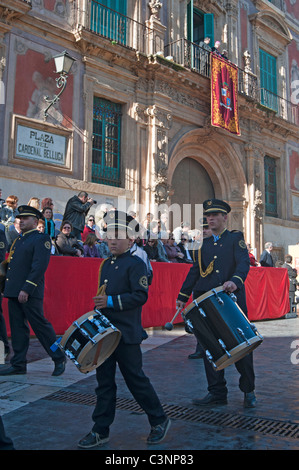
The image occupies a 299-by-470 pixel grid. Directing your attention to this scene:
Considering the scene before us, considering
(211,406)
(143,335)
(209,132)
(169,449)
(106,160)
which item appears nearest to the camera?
(169,449)

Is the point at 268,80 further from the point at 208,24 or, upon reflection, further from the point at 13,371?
the point at 13,371

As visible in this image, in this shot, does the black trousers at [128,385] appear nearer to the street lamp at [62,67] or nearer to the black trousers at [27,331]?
the black trousers at [27,331]

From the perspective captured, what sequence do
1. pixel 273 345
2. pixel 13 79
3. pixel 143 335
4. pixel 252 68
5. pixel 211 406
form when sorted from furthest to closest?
pixel 252 68 → pixel 13 79 → pixel 273 345 → pixel 211 406 → pixel 143 335

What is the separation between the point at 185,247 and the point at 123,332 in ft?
30.8

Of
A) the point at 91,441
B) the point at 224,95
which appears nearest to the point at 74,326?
the point at 91,441

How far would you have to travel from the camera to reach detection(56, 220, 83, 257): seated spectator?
8.70m

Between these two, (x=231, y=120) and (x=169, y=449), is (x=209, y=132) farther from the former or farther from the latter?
(x=169, y=449)

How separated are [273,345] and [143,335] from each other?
17.0ft

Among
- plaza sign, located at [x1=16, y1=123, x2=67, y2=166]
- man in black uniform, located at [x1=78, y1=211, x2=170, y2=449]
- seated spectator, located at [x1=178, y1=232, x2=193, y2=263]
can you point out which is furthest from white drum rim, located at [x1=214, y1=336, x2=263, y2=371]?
plaza sign, located at [x1=16, y1=123, x2=67, y2=166]

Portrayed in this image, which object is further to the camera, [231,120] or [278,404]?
[231,120]

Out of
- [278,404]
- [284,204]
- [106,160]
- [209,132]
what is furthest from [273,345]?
[284,204]

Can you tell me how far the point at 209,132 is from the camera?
18109 mm

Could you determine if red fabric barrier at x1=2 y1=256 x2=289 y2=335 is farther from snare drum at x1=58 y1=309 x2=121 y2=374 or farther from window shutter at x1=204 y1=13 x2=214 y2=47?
window shutter at x1=204 y1=13 x2=214 y2=47

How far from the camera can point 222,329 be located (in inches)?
160
